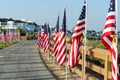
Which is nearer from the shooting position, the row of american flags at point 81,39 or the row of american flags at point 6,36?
the row of american flags at point 81,39

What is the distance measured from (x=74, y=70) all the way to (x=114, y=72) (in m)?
8.24

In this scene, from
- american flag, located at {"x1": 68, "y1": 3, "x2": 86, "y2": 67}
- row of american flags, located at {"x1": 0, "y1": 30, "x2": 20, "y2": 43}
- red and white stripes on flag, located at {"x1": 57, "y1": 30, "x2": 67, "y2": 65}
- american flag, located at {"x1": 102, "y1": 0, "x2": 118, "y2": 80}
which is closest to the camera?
american flag, located at {"x1": 102, "y1": 0, "x2": 118, "y2": 80}

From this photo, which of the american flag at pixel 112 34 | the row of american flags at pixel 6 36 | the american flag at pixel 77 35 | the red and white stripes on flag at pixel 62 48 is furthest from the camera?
the row of american flags at pixel 6 36

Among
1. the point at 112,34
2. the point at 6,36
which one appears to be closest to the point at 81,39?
the point at 112,34

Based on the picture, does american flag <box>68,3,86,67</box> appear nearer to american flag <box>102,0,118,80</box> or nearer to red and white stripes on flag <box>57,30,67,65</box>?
red and white stripes on flag <box>57,30,67,65</box>

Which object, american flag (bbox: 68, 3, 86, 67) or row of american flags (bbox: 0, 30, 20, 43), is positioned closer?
american flag (bbox: 68, 3, 86, 67)

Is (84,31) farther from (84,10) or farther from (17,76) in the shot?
(17,76)

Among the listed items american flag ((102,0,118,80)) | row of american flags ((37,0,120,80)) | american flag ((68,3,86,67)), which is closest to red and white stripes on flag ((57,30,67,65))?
row of american flags ((37,0,120,80))

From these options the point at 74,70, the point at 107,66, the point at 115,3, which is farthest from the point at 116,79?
the point at 74,70

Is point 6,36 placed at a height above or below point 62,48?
above

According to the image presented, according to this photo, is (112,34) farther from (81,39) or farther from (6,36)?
(6,36)

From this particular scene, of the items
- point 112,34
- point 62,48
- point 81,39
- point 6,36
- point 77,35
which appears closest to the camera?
point 112,34

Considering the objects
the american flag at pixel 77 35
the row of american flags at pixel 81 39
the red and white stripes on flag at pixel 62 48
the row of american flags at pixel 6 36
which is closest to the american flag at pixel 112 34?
the row of american flags at pixel 81 39

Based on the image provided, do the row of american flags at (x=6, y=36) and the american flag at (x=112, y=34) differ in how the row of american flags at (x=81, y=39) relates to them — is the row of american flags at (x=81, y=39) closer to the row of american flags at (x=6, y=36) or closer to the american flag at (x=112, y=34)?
the american flag at (x=112, y=34)
